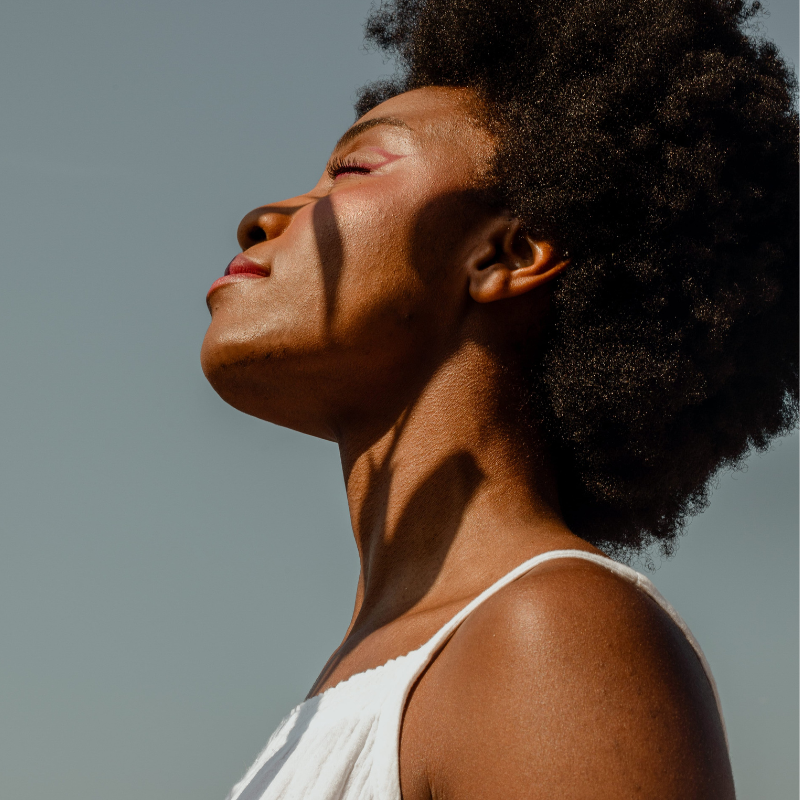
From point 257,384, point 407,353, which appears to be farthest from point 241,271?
point 407,353

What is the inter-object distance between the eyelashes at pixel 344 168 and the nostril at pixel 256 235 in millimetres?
330

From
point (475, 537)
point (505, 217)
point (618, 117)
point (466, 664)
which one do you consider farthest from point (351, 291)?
point (466, 664)

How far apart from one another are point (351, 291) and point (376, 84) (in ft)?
7.47

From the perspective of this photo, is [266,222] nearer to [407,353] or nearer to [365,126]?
[365,126]

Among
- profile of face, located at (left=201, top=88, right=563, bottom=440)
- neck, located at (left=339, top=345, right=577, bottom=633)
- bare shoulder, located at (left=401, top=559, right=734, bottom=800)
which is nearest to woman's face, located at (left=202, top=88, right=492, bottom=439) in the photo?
profile of face, located at (left=201, top=88, right=563, bottom=440)

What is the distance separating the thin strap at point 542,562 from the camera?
2.47 m

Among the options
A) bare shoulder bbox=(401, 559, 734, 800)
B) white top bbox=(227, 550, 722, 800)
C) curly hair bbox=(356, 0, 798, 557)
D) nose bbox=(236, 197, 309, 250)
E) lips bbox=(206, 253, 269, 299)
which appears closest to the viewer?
bare shoulder bbox=(401, 559, 734, 800)

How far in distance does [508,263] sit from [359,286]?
524mm

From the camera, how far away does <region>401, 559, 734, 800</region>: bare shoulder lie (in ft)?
6.59

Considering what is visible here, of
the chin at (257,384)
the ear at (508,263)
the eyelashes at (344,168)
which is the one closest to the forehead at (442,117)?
the eyelashes at (344,168)

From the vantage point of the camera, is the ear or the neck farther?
the ear

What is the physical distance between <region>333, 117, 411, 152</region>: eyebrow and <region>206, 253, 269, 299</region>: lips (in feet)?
1.91

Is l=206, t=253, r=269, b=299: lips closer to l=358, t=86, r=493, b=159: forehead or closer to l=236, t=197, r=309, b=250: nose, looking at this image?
l=236, t=197, r=309, b=250: nose

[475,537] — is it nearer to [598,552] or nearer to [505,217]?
[598,552]
